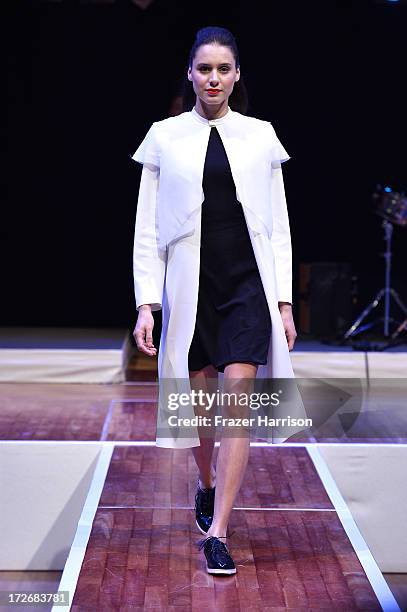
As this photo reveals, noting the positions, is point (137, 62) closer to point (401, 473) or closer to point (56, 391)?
point (56, 391)

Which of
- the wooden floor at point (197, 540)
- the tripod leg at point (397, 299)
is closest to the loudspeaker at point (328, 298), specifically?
the tripod leg at point (397, 299)

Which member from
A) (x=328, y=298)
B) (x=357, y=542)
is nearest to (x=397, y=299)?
(x=328, y=298)

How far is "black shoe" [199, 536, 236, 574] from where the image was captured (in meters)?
2.56

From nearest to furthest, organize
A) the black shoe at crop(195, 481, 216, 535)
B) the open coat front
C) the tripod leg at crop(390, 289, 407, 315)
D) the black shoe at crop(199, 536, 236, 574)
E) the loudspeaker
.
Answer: the black shoe at crop(199, 536, 236, 574)
the open coat front
the black shoe at crop(195, 481, 216, 535)
the tripod leg at crop(390, 289, 407, 315)
the loudspeaker

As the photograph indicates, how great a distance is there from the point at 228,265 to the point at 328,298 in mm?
4210

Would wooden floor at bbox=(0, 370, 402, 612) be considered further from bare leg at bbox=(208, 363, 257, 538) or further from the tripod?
the tripod

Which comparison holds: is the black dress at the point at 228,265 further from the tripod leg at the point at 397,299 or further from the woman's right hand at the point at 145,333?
the tripod leg at the point at 397,299

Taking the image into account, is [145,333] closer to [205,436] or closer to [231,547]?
[205,436]

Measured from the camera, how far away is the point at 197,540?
2869 millimetres

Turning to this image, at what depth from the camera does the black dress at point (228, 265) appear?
2656 mm

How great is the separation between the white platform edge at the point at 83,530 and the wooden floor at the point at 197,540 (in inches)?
0.9

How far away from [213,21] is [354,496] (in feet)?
12.2

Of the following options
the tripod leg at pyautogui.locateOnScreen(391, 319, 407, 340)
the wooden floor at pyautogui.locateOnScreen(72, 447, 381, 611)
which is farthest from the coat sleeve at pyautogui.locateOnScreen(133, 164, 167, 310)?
the tripod leg at pyautogui.locateOnScreen(391, 319, 407, 340)

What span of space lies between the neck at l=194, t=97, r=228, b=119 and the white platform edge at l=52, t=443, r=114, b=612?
1.23m
